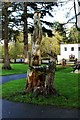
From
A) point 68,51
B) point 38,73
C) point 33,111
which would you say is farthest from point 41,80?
point 68,51

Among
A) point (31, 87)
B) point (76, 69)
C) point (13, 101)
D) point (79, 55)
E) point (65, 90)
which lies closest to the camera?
point (13, 101)

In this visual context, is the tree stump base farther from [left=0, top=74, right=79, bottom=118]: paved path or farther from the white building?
the white building

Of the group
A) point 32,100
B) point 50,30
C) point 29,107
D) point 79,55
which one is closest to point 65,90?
point 32,100

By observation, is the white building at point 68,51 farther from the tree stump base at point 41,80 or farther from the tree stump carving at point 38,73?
the tree stump base at point 41,80

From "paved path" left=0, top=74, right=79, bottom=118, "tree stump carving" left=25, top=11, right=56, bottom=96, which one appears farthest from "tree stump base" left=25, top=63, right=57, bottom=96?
"paved path" left=0, top=74, right=79, bottom=118

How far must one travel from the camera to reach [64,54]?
125ft

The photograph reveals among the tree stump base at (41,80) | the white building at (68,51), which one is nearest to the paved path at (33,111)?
the tree stump base at (41,80)

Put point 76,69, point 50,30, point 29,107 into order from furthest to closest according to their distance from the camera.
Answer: point 50,30 < point 76,69 < point 29,107

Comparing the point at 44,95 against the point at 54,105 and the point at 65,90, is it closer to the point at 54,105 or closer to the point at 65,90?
the point at 54,105

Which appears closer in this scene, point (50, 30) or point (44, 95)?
point (44, 95)

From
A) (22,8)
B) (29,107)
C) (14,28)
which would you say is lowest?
(29,107)

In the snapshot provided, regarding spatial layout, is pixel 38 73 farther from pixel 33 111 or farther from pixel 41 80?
pixel 33 111

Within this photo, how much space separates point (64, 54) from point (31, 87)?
29824mm

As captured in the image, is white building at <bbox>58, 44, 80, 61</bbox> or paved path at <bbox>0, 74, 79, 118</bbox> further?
white building at <bbox>58, 44, 80, 61</bbox>
